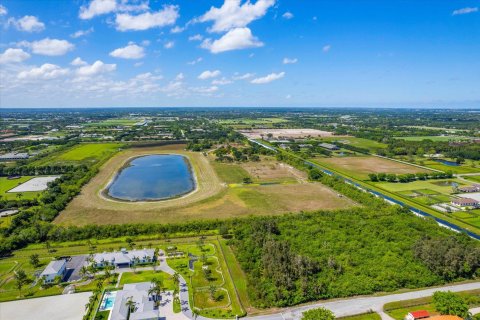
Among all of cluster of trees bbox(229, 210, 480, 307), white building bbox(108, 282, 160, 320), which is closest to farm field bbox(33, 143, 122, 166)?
cluster of trees bbox(229, 210, 480, 307)

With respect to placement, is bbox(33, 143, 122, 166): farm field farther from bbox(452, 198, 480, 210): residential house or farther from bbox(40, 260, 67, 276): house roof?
bbox(452, 198, 480, 210): residential house

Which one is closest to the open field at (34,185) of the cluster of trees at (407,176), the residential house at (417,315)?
the residential house at (417,315)

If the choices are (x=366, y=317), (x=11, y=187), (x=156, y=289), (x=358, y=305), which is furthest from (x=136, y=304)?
(x=11, y=187)

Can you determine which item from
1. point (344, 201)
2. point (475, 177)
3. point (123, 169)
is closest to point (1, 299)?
point (344, 201)

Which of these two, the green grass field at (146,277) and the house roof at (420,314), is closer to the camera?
the house roof at (420,314)

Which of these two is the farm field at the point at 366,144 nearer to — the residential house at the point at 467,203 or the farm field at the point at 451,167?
the farm field at the point at 451,167

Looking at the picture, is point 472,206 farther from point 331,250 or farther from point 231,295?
point 231,295
